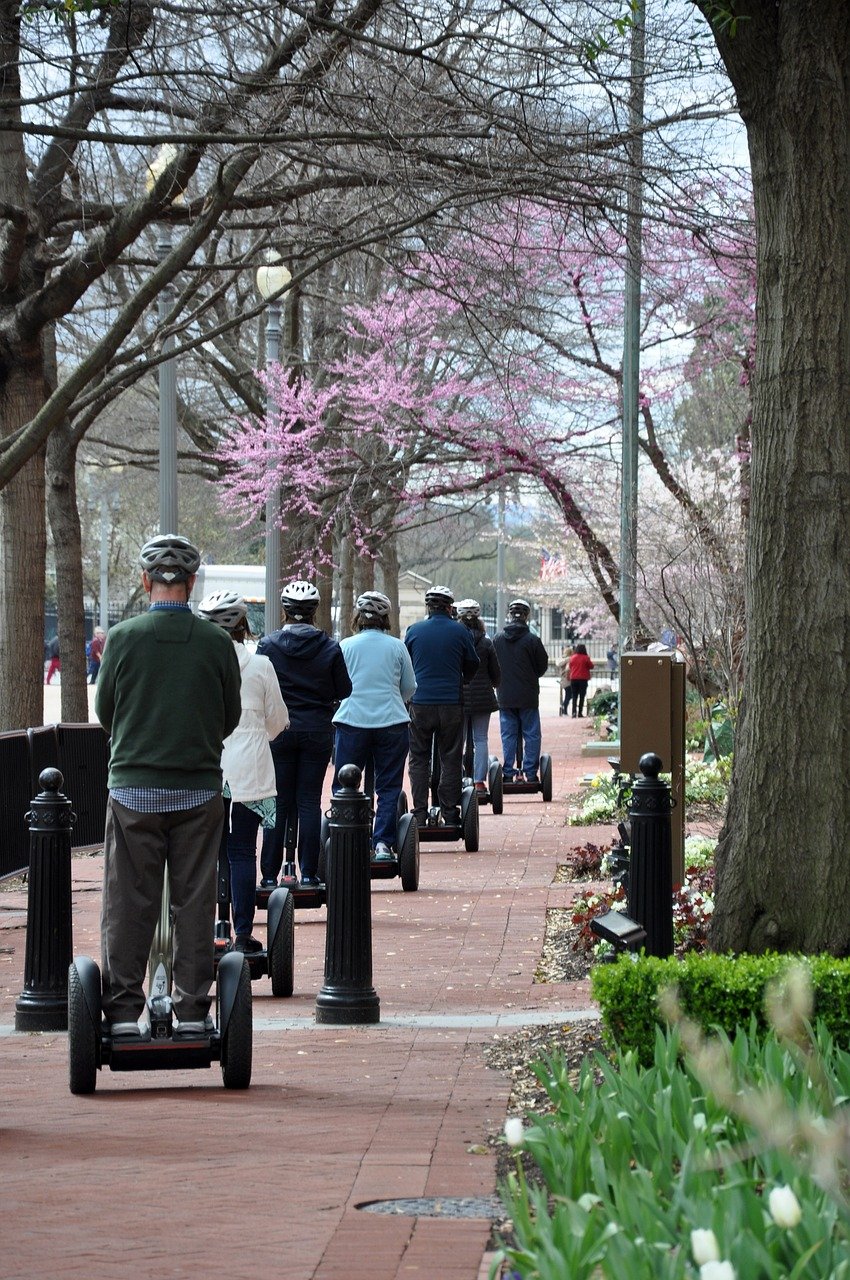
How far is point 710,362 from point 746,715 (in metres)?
18.3

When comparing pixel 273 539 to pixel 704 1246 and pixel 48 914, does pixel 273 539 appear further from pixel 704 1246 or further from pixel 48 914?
pixel 704 1246

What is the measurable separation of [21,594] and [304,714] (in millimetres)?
5714

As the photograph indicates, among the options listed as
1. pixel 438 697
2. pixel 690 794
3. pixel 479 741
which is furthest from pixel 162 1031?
pixel 479 741

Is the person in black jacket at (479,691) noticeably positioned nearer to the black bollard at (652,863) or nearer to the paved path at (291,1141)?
the paved path at (291,1141)

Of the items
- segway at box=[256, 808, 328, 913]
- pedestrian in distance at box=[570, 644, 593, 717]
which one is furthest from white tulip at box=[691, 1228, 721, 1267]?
pedestrian in distance at box=[570, 644, 593, 717]

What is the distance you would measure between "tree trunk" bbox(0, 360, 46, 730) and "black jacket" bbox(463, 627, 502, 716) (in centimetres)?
378

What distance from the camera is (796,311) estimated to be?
21.8 feet

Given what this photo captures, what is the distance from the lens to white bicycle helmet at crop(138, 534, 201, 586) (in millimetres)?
6227

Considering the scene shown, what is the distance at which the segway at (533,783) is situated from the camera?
17.8 m

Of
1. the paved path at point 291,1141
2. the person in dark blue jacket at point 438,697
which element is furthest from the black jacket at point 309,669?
the person in dark blue jacket at point 438,697

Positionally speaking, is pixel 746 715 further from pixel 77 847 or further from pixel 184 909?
pixel 77 847

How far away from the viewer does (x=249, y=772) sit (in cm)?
843

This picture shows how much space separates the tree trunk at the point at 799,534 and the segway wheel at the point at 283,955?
2.01 m

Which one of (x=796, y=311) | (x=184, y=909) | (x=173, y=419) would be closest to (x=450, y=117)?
(x=796, y=311)
